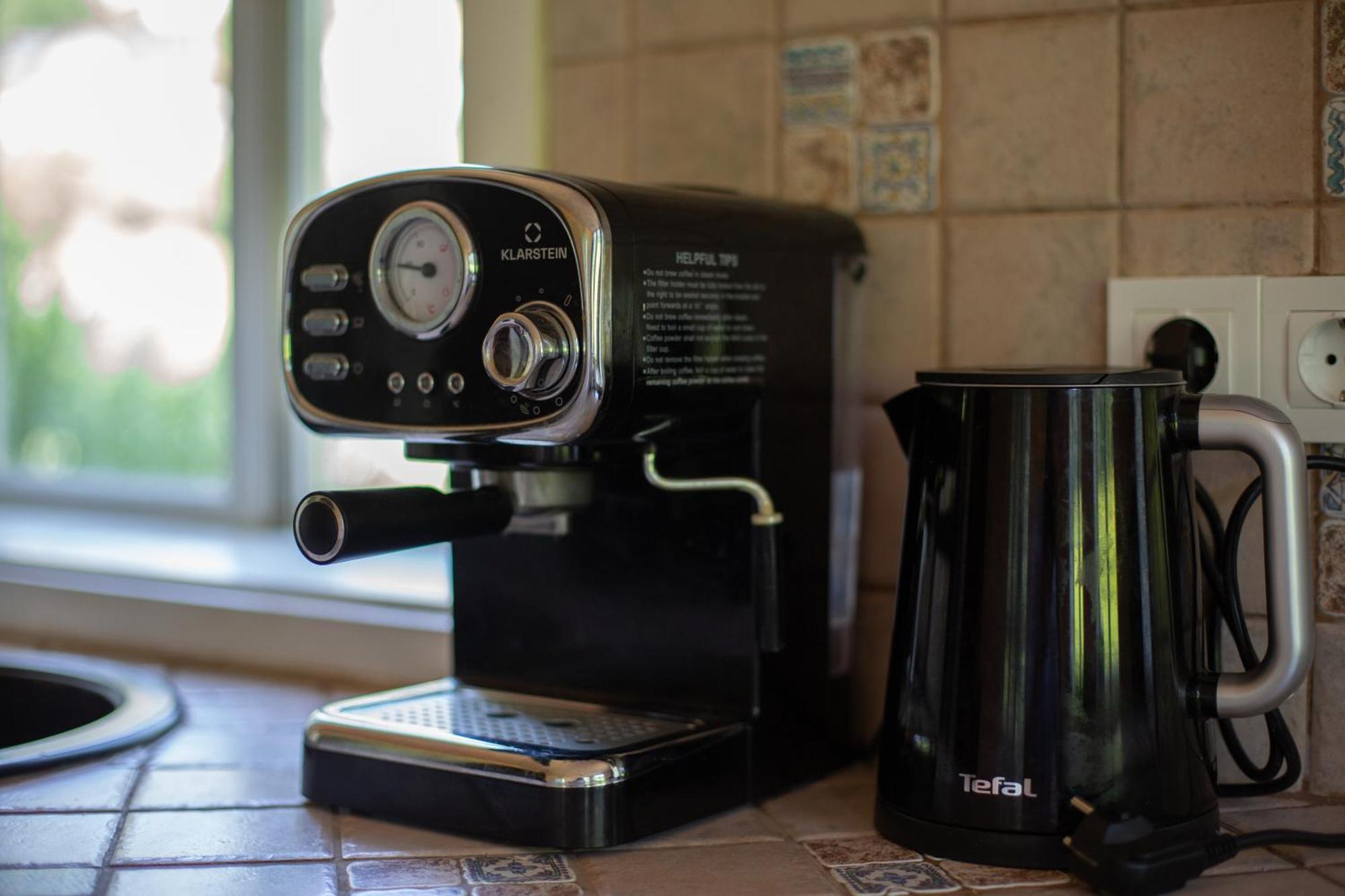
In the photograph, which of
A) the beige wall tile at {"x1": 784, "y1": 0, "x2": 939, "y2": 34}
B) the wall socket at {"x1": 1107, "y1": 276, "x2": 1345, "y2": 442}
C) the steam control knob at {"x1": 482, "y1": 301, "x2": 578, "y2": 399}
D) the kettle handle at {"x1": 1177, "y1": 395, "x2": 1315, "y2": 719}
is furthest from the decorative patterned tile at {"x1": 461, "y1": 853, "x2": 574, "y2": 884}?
the beige wall tile at {"x1": 784, "y1": 0, "x2": 939, "y2": 34}

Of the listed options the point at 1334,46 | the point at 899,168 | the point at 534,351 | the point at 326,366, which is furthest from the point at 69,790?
the point at 1334,46

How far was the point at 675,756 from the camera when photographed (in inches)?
29.8

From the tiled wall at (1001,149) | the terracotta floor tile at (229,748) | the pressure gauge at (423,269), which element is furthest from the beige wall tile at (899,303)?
the terracotta floor tile at (229,748)

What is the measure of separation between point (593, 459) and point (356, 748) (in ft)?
0.67

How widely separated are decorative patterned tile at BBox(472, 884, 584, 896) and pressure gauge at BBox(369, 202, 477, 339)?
0.88 feet

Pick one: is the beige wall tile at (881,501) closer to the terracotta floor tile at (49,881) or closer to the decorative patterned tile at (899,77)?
the decorative patterned tile at (899,77)

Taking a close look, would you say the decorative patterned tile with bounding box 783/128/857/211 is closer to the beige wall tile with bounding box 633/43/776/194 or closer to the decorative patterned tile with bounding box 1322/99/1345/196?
the beige wall tile with bounding box 633/43/776/194

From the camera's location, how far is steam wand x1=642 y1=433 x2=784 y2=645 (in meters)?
0.75

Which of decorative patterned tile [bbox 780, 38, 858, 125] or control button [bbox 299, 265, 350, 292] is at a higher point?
decorative patterned tile [bbox 780, 38, 858, 125]

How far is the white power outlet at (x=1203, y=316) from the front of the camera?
32.9 inches

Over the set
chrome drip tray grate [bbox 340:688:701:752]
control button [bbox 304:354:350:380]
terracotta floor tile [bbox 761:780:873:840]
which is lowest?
terracotta floor tile [bbox 761:780:873:840]

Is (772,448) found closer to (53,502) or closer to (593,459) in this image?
(593,459)

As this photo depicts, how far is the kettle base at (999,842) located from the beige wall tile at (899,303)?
0.31 metres

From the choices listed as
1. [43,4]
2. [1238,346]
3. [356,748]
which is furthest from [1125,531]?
[43,4]
